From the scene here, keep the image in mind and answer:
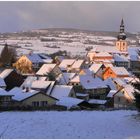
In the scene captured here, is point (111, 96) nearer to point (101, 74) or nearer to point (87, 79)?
point (87, 79)

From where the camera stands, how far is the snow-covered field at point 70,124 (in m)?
15.5

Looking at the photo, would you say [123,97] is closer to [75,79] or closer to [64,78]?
[75,79]

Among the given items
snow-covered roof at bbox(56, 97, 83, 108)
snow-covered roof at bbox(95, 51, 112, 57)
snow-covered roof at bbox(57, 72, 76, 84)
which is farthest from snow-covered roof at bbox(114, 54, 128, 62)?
snow-covered roof at bbox(56, 97, 83, 108)

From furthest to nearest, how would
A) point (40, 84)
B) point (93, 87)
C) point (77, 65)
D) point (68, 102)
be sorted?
point (77, 65), point (93, 87), point (40, 84), point (68, 102)

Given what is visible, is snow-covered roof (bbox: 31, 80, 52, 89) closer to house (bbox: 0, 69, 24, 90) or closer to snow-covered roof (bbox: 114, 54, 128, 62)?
house (bbox: 0, 69, 24, 90)

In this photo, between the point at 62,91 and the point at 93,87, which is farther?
the point at 93,87

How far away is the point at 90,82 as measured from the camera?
5275cm

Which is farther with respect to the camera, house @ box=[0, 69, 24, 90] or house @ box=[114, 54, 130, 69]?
house @ box=[114, 54, 130, 69]

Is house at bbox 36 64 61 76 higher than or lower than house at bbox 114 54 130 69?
higher

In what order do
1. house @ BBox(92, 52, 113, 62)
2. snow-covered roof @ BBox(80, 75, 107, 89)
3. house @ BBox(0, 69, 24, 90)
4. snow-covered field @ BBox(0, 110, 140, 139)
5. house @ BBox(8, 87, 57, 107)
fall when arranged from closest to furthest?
snow-covered field @ BBox(0, 110, 140, 139) < house @ BBox(8, 87, 57, 107) < house @ BBox(0, 69, 24, 90) < snow-covered roof @ BBox(80, 75, 107, 89) < house @ BBox(92, 52, 113, 62)

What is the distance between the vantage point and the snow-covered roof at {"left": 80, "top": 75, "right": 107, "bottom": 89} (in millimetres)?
51594

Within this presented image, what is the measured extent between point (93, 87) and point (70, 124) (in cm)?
3404

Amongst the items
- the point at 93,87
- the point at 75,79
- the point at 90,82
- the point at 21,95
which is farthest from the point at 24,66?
the point at 21,95

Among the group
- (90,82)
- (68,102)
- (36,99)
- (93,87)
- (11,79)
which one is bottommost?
(93,87)
